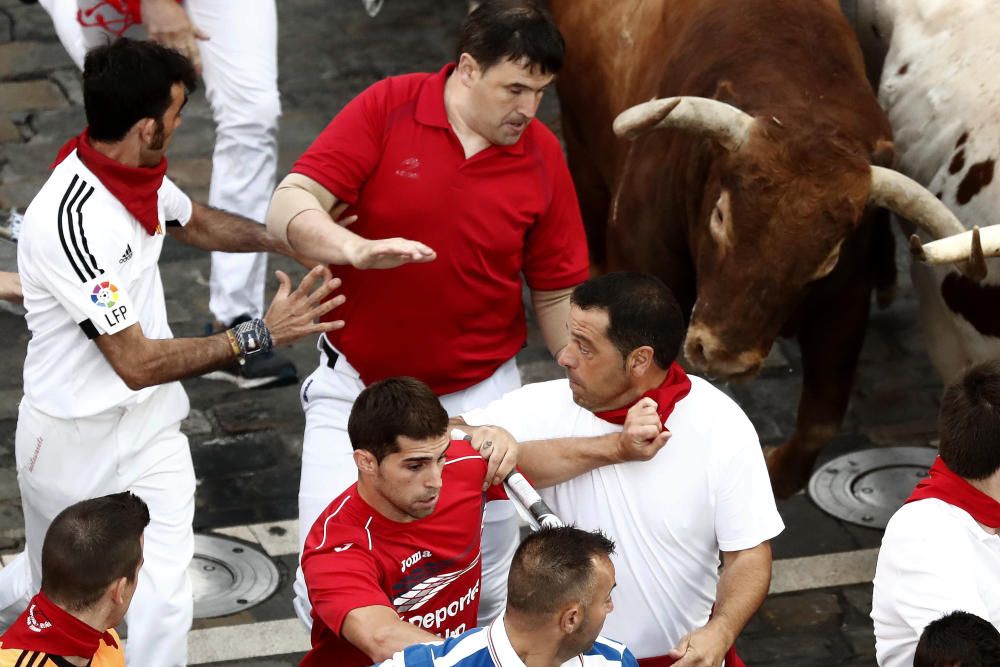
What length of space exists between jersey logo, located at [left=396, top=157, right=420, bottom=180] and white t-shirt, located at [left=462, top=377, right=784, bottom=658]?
3.93 feet

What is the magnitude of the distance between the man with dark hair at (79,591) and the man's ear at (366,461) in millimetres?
562

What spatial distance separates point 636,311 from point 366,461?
804 millimetres

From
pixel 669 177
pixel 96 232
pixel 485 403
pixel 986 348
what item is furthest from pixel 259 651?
pixel 986 348

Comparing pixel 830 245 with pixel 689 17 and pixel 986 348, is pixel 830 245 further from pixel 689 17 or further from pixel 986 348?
pixel 689 17

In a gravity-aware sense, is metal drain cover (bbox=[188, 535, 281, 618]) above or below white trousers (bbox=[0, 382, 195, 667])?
below

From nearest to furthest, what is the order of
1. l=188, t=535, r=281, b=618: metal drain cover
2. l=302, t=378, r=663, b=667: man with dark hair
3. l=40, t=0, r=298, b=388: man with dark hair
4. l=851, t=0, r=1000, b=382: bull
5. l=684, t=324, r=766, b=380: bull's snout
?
l=302, t=378, r=663, b=667: man with dark hair, l=684, t=324, r=766, b=380: bull's snout, l=188, t=535, r=281, b=618: metal drain cover, l=851, t=0, r=1000, b=382: bull, l=40, t=0, r=298, b=388: man with dark hair

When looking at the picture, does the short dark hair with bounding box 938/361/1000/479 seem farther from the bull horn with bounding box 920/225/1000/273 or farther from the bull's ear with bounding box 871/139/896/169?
the bull's ear with bounding box 871/139/896/169

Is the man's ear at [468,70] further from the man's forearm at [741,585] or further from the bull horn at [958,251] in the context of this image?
the man's forearm at [741,585]

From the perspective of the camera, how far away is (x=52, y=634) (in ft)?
12.4

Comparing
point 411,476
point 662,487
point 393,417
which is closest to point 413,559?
point 411,476

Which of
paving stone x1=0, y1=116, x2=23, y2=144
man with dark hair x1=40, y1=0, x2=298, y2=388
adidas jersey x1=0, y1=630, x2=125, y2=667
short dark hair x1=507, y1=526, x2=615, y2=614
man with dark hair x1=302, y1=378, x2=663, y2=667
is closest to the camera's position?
short dark hair x1=507, y1=526, x2=615, y2=614

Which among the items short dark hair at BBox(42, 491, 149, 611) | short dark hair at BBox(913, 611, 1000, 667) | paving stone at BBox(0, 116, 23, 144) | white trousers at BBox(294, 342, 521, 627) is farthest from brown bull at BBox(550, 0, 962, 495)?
paving stone at BBox(0, 116, 23, 144)

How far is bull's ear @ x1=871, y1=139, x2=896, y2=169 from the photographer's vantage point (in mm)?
5762

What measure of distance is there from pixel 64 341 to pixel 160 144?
65 centimetres
